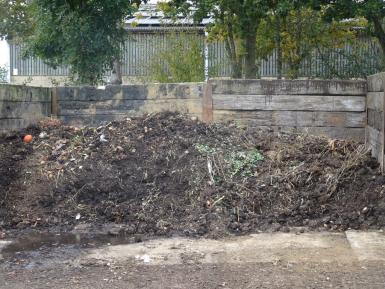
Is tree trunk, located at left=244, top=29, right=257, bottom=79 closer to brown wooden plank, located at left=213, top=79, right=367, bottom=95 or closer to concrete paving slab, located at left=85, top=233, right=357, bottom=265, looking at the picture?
brown wooden plank, located at left=213, top=79, right=367, bottom=95

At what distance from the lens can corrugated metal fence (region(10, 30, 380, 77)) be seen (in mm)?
12185

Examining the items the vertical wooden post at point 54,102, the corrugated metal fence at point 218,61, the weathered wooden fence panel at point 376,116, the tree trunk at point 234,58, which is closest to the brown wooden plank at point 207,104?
the weathered wooden fence panel at point 376,116

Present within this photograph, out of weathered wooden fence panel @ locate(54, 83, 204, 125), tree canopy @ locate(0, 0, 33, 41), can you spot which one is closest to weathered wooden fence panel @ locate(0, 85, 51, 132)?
weathered wooden fence panel @ locate(54, 83, 204, 125)

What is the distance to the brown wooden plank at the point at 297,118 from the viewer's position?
30.1ft

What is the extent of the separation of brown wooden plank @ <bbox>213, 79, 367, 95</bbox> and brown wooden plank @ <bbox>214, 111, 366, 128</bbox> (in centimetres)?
33

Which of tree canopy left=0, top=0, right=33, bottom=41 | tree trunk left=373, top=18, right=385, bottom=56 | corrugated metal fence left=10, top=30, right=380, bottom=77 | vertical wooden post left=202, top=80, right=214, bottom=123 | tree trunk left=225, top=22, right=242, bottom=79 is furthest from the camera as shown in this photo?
tree canopy left=0, top=0, right=33, bottom=41

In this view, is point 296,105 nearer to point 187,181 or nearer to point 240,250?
point 187,181

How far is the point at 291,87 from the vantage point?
9.37 meters

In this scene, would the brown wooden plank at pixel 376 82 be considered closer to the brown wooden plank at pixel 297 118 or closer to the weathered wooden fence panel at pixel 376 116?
the weathered wooden fence panel at pixel 376 116

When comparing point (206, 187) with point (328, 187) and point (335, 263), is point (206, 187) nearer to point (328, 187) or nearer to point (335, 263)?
point (328, 187)

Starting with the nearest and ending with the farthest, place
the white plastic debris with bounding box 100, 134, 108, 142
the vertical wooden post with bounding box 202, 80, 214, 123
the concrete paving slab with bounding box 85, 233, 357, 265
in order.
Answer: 1. the concrete paving slab with bounding box 85, 233, 357, 265
2. the white plastic debris with bounding box 100, 134, 108, 142
3. the vertical wooden post with bounding box 202, 80, 214, 123

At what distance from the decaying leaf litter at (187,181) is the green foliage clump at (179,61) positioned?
3970 millimetres

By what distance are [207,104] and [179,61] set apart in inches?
131

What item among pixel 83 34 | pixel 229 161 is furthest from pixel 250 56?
pixel 229 161
